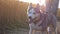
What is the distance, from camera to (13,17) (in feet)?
4.07

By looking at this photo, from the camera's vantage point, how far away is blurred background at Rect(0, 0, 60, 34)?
120 cm

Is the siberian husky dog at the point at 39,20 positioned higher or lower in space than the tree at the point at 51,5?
lower

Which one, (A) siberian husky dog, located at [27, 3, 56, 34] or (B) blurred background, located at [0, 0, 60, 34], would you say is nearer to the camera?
(A) siberian husky dog, located at [27, 3, 56, 34]

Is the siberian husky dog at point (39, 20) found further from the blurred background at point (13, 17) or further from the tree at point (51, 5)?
the blurred background at point (13, 17)

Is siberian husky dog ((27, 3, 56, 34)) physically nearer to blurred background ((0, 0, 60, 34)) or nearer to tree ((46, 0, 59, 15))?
tree ((46, 0, 59, 15))

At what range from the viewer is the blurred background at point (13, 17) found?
3.92ft

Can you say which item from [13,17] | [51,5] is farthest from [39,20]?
[13,17]

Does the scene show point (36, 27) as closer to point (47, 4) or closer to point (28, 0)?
point (47, 4)

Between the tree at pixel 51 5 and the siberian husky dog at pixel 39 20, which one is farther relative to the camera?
the tree at pixel 51 5

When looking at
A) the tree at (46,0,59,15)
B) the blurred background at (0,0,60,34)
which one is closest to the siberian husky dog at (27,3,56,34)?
the tree at (46,0,59,15)

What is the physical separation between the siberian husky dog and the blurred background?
224 mm

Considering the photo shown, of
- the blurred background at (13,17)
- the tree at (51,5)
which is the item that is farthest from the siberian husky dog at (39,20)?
the blurred background at (13,17)

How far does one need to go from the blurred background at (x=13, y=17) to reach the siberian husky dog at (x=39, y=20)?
22 cm

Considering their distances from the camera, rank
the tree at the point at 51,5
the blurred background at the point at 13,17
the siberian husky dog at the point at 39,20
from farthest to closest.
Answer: the blurred background at the point at 13,17 → the tree at the point at 51,5 → the siberian husky dog at the point at 39,20
